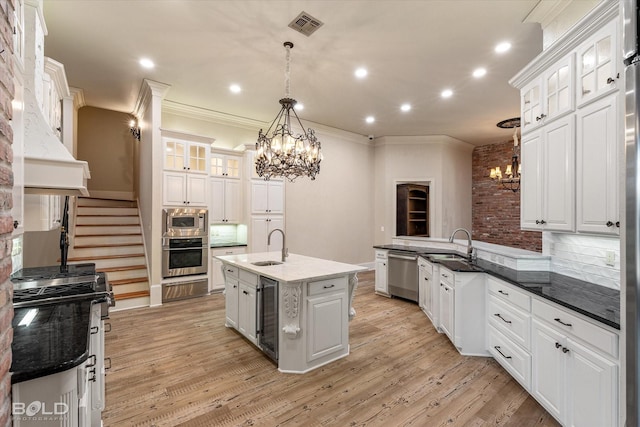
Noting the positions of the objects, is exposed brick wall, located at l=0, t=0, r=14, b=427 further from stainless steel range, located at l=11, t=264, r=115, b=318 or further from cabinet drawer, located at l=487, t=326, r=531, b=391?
cabinet drawer, located at l=487, t=326, r=531, b=391

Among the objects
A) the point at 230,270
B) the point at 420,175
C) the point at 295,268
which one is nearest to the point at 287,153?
the point at 295,268

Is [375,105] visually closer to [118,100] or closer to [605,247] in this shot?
[605,247]

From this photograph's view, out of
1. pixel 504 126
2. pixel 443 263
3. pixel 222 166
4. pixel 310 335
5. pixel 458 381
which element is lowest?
pixel 458 381

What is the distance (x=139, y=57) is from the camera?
392 cm

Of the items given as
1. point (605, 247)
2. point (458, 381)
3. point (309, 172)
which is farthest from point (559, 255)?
point (309, 172)

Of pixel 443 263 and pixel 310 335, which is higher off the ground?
pixel 443 263

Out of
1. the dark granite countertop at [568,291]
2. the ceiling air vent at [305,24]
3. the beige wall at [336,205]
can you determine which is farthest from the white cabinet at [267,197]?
the dark granite countertop at [568,291]

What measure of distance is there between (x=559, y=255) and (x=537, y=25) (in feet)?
7.64

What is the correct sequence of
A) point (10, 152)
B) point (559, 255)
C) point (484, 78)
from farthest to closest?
1. point (484, 78)
2. point (559, 255)
3. point (10, 152)

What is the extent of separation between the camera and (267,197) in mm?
5992

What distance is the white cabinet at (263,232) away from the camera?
5.83 meters

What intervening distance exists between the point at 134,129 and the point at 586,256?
768 centimetres

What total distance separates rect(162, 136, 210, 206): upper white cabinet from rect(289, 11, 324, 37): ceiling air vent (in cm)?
286

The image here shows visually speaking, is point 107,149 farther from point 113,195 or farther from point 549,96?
point 549,96
